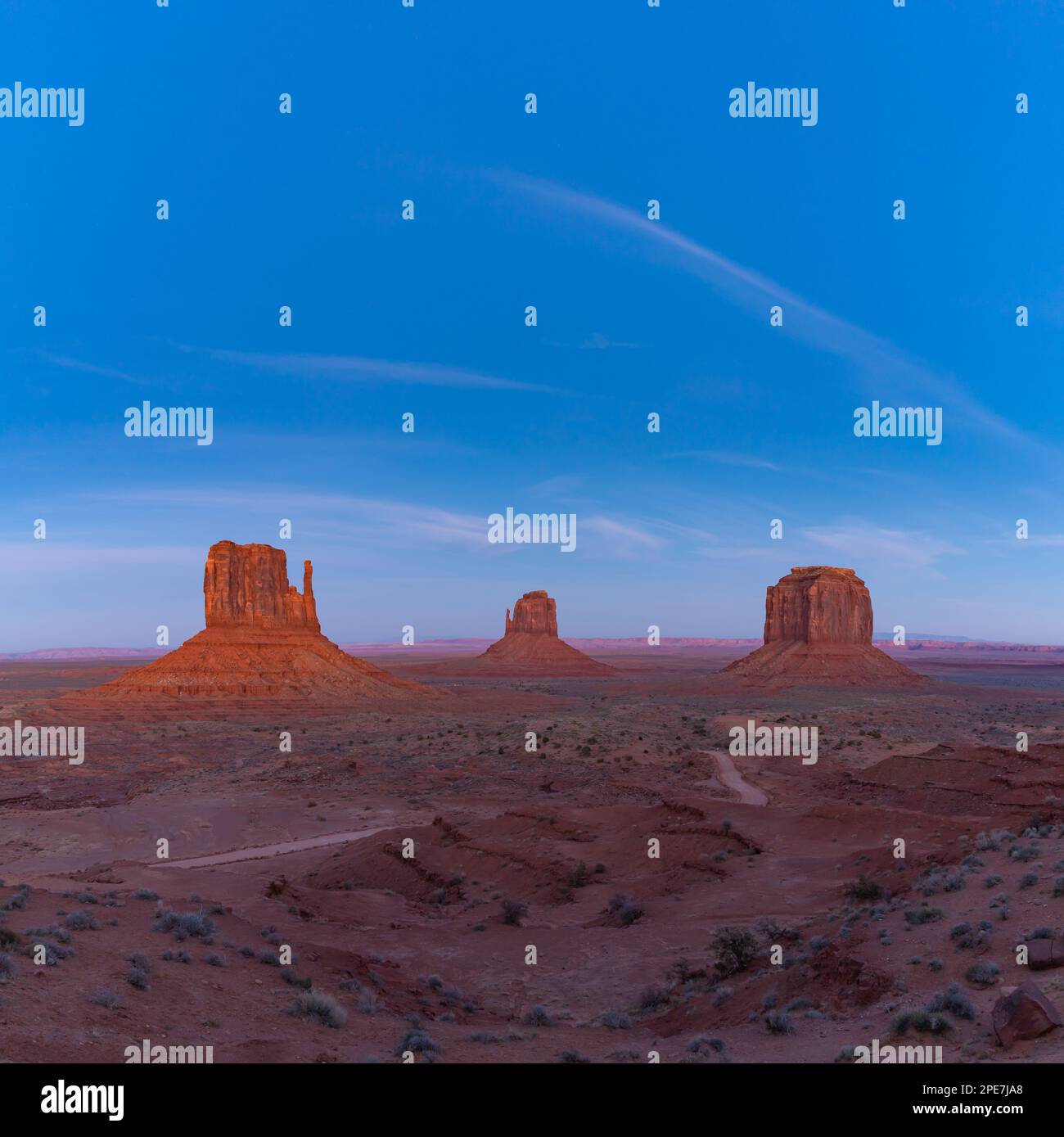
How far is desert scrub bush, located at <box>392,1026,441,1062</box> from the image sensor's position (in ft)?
31.5

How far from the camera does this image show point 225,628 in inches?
3233

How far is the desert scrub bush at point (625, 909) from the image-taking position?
18625 millimetres

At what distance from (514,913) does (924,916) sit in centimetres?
928

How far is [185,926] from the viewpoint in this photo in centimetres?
1319

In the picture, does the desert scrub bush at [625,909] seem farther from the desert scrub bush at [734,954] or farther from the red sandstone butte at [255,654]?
Result: the red sandstone butte at [255,654]

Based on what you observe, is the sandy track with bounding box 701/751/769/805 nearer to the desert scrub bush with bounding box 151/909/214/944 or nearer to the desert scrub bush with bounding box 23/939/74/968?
the desert scrub bush with bounding box 151/909/214/944

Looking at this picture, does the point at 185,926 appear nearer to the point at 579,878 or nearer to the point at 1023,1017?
the point at 579,878

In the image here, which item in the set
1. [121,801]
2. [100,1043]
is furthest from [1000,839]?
[121,801]

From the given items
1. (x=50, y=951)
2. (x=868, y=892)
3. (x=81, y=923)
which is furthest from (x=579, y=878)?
(x=50, y=951)

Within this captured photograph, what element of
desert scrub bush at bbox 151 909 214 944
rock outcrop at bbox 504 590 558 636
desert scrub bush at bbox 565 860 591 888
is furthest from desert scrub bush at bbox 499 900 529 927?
rock outcrop at bbox 504 590 558 636

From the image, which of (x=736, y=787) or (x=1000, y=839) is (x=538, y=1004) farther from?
(x=736, y=787)
